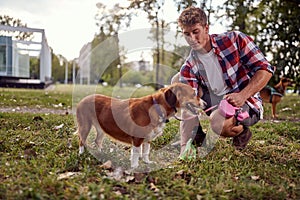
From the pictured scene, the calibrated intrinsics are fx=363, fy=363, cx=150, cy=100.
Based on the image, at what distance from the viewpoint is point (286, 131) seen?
6.00 m

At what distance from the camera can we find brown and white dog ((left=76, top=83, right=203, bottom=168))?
336 centimetres

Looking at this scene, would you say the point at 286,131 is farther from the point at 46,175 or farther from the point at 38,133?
the point at 46,175

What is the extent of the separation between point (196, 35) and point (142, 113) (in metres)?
1.07

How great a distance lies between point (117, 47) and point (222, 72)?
4.12ft

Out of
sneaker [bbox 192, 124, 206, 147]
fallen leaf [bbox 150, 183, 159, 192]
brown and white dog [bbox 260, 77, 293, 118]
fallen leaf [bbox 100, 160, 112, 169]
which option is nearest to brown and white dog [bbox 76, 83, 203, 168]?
fallen leaf [bbox 100, 160, 112, 169]

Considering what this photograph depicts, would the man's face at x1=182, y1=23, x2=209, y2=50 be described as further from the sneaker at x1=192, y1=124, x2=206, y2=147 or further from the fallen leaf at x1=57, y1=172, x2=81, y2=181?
the fallen leaf at x1=57, y1=172, x2=81, y2=181

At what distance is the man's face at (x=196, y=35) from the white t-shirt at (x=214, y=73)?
223 mm

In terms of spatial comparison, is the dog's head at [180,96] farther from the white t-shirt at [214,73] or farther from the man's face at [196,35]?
the white t-shirt at [214,73]

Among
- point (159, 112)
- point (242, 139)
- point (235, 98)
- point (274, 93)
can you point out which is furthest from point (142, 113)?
point (274, 93)

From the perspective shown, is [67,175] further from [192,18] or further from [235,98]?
[192,18]

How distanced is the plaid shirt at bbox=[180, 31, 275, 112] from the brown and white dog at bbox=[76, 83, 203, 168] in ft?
2.31

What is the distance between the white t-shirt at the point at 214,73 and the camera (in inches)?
165

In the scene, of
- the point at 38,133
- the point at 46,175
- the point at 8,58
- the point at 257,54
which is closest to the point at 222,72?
the point at 257,54

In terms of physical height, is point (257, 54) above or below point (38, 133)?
above
